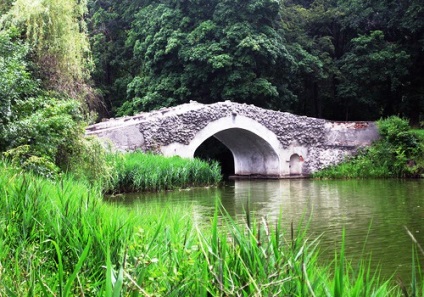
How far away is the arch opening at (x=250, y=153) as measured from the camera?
2042cm

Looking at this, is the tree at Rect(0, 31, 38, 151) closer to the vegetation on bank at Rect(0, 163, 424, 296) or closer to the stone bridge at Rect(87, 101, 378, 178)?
the vegetation on bank at Rect(0, 163, 424, 296)

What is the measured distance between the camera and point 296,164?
20.9m

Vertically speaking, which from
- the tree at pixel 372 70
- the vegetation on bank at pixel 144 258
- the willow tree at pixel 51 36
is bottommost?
the vegetation on bank at pixel 144 258

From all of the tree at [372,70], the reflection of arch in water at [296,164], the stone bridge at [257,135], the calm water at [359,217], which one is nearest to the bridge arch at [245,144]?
the stone bridge at [257,135]

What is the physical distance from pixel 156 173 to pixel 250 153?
379 inches

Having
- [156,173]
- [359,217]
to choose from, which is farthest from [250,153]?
[359,217]

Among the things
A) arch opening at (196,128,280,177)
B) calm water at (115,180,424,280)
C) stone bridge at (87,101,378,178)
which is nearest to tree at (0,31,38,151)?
calm water at (115,180,424,280)

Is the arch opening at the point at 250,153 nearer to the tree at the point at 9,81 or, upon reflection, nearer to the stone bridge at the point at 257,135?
the stone bridge at the point at 257,135

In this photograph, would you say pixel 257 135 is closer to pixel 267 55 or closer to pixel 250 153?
pixel 250 153

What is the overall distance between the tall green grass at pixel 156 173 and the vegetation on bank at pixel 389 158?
6.16m

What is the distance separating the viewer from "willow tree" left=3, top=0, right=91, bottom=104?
407 inches

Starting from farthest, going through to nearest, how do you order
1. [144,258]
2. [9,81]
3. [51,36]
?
[51,36] < [9,81] < [144,258]

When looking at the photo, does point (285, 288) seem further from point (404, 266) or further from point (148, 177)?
point (148, 177)

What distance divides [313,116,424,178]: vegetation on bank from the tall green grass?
6163 mm
